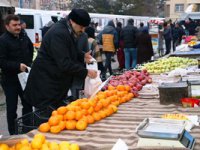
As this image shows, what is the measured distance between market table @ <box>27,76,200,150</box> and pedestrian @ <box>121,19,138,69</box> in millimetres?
8564

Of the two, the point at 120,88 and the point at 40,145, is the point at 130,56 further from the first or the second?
the point at 40,145

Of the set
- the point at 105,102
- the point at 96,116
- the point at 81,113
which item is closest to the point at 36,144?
the point at 81,113

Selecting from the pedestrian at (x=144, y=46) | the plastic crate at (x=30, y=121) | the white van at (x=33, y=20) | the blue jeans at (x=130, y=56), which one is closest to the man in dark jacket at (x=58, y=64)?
the plastic crate at (x=30, y=121)

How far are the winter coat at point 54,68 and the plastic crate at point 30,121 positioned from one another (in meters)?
0.36

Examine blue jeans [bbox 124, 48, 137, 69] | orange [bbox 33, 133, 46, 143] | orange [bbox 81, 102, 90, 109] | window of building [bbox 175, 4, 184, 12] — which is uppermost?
window of building [bbox 175, 4, 184, 12]

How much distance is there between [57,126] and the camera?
3471 millimetres

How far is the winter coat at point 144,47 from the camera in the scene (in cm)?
1298

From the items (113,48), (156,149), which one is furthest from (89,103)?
(113,48)

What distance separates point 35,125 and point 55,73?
70 centimetres

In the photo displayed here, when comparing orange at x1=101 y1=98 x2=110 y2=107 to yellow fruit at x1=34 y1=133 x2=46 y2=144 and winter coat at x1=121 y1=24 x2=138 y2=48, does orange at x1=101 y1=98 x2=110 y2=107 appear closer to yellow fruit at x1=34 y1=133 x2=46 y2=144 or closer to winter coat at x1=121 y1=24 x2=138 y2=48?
yellow fruit at x1=34 y1=133 x2=46 y2=144

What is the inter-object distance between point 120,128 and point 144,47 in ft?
31.6

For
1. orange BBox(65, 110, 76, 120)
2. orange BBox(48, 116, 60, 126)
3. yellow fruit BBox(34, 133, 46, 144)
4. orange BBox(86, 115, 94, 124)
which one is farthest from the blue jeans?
yellow fruit BBox(34, 133, 46, 144)

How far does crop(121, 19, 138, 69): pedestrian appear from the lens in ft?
43.0

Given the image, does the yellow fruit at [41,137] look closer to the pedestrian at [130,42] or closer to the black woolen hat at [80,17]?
the black woolen hat at [80,17]
